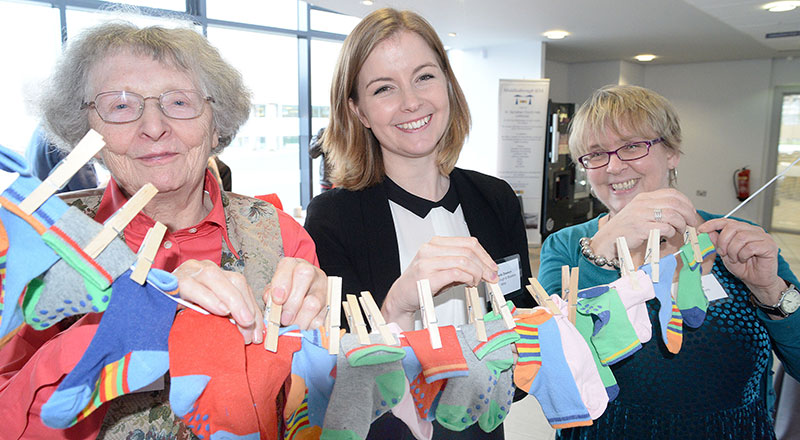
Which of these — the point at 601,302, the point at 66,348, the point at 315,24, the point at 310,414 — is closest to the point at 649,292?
the point at 601,302

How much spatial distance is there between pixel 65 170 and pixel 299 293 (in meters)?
0.42

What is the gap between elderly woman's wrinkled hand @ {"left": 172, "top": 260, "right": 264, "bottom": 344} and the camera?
0.80 meters

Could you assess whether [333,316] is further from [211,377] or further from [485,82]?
[485,82]

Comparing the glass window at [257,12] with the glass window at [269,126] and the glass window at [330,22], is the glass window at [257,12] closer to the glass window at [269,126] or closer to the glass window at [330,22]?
the glass window at [269,126]

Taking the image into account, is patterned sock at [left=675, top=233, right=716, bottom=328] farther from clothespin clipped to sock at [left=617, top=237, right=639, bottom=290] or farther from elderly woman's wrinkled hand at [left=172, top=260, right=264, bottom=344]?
elderly woman's wrinkled hand at [left=172, top=260, right=264, bottom=344]

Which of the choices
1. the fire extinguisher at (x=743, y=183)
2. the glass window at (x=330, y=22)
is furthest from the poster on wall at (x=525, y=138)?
the fire extinguisher at (x=743, y=183)

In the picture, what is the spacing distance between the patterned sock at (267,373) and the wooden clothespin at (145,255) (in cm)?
21

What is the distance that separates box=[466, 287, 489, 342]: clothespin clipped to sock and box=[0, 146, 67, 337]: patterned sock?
28.6 inches

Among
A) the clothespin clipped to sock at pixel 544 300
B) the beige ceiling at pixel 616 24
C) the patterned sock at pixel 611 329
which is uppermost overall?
the beige ceiling at pixel 616 24

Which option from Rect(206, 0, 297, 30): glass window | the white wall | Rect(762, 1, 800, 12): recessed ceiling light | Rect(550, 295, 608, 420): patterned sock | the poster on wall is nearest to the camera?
Rect(550, 295, 608, 420): patterned sock

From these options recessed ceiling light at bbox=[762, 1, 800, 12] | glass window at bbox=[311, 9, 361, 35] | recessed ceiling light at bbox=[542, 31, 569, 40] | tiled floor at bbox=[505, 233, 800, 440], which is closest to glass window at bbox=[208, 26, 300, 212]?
glass window at bbox=[311, 9, 361, 35]

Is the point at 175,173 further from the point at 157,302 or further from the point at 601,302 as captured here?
the point at 601,302

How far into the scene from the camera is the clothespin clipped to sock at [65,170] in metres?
0.63

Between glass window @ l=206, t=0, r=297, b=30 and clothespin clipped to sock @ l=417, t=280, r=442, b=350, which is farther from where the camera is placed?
glass window @ l=206, t=0, r=297, b=30
